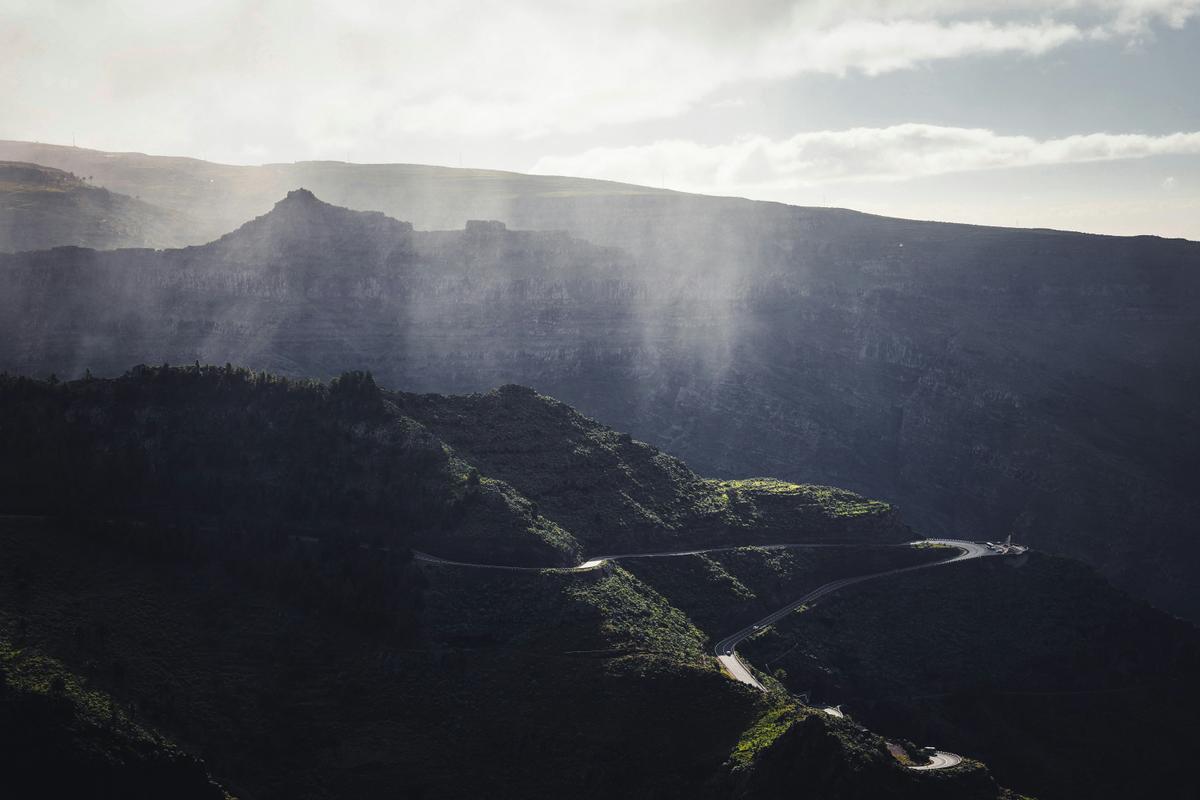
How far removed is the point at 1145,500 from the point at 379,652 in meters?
118

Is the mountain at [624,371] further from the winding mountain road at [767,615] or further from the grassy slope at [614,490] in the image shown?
the grassy slope at [614,490]

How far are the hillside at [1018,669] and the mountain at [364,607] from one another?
7.12 m

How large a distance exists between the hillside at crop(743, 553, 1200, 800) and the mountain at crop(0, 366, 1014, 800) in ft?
23.4

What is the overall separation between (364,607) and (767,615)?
34187 millimetres

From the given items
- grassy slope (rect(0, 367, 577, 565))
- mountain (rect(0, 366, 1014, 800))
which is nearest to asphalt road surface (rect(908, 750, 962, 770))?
mountain (rect(0, 366, 1014, 800))

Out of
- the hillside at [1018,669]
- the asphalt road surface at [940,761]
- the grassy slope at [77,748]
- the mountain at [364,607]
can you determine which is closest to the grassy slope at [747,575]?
the mountain at [364,607]

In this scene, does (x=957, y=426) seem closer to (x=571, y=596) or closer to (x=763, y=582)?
(x=763, y=582)

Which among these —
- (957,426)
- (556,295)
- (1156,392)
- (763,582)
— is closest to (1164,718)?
(763,582)

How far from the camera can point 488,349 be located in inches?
7421

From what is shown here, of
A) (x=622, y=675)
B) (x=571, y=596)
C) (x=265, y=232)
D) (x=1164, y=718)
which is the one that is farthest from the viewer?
(x=265, y=232)

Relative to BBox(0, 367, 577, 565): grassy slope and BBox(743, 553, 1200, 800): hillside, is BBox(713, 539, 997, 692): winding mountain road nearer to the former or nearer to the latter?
BBox(743, 553, 1200, 800): hillside

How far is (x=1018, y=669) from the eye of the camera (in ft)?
343

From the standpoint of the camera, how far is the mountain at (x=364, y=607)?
73938 millimetres

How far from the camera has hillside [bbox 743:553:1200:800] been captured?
94.9m
